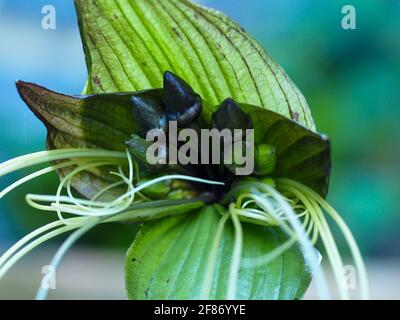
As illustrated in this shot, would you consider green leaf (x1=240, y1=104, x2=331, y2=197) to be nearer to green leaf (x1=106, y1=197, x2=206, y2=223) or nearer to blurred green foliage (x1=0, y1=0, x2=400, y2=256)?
green leaf (x1=106, y1=197, x2=206, y2=223)

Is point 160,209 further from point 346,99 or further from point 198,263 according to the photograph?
point 346,99

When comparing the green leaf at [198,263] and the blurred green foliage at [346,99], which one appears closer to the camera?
the green leaf at [198,263]

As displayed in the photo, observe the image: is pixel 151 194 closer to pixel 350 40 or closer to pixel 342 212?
pixel 342 212

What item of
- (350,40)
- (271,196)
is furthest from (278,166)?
(350,40)

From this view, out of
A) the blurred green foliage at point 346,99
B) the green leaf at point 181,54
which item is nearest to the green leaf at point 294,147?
the green leaf at point 181,54

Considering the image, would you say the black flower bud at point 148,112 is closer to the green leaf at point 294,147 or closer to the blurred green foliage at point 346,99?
the green leaf at point 294,147

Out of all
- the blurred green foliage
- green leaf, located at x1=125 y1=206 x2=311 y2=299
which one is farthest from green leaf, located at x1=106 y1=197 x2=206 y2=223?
the blurred green foliage

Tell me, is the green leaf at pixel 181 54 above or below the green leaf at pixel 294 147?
above

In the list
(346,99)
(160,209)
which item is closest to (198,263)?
(160,209)
